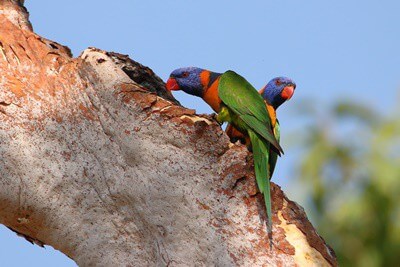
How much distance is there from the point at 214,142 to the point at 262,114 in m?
0.68

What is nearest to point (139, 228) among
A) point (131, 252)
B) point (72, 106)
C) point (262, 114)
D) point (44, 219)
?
point (131, 252)

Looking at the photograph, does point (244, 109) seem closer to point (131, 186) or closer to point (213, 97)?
point (213, 97)

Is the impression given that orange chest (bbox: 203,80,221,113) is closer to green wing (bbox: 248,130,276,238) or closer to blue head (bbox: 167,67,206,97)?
blue head (bbox: 167,67,206,97)

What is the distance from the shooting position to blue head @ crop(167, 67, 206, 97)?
375cm

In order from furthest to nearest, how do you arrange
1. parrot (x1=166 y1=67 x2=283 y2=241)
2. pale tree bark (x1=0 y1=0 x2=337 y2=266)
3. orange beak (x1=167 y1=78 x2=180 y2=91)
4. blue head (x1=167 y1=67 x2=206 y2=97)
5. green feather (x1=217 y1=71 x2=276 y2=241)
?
1. orange beak (x1=167 y1=78 x2=180 y2=91)
2. blue head (x1=167 y1=67 x2=206 y2=97)
3. green feather (x1=217 y1=71 x2=276 y2=241)
4. parrot (x1=166 y1=67 x2=283 y2=241)
5. pale tree bark (x1=0 y1=0 x2=337 y2=266)

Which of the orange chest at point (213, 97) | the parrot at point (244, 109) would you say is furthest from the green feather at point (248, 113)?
the orange chest at point (213, 97)

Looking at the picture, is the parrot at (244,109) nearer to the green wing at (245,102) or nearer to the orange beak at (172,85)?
the green wing at (245,102)

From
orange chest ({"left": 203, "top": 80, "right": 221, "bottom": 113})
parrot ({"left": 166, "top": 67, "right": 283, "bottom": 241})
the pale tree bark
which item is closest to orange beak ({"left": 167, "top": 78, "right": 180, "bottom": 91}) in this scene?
parrot ({"left": 166, "top": 67, "right": 283, "bottom": 241})

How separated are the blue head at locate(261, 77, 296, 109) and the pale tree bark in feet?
5.95

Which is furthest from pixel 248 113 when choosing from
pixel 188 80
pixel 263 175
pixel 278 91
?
pixel 278 91

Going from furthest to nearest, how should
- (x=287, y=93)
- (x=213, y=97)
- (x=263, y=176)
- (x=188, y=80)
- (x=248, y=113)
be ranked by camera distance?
(x=287, y=93), (x=188, y=80), (x=213, y=97), (x=248, y=113), (x=263, y=176)

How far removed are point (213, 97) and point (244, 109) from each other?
0.54m

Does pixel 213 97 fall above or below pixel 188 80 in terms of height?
below

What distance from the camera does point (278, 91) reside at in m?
4.09
